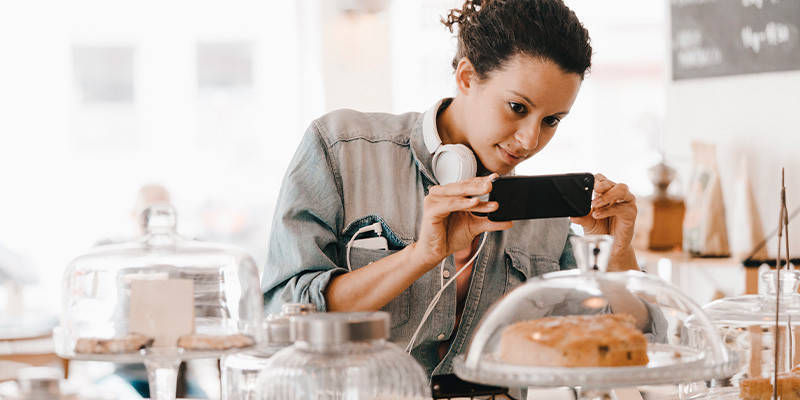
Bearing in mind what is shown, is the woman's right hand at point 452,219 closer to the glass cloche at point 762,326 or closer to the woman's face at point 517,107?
the woman's face at point 517,107

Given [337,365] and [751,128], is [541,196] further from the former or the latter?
[751,128]

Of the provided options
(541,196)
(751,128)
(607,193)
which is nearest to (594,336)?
(541,196)

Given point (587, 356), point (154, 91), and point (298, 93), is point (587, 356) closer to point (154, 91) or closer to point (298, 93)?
point (298, 93)

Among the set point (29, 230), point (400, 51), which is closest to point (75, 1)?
point (29, 230)

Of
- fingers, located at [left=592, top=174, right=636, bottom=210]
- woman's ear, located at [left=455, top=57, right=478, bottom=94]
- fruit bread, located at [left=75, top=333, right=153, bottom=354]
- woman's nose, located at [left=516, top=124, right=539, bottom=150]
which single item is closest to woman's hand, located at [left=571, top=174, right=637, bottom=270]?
fingers, located at [left=592, top=174, right=636, bottom=210]

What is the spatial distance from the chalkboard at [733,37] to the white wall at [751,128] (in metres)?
0.04

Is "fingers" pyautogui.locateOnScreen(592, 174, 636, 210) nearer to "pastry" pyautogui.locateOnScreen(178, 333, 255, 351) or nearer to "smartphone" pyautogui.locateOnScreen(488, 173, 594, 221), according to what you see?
"smartphone" pyautogui.locateOnScreen(488, 173, 594, 221)

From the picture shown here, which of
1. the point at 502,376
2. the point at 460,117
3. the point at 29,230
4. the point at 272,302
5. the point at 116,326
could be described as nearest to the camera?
the point at 502,376

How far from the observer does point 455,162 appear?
1.44 meters

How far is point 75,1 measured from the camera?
191 inches

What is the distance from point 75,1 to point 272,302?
3.99 meters

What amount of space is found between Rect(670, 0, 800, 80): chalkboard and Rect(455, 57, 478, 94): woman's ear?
5.12 ft

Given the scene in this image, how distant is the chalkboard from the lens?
2657 millimetres

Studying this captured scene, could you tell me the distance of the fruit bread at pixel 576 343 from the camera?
853 millimetres
